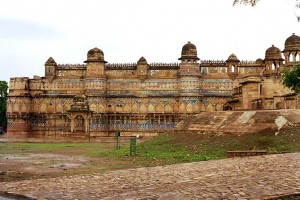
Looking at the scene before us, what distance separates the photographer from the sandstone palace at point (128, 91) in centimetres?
5378

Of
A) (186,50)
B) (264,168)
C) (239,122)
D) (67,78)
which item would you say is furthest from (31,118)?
(264,168)

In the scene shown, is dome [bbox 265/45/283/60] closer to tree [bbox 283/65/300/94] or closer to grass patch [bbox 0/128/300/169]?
Result: grass patch [bbox 0/128/300/169]

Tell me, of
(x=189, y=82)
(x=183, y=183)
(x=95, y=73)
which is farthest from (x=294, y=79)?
(x=95, y=73)

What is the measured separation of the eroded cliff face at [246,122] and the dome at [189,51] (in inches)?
1201

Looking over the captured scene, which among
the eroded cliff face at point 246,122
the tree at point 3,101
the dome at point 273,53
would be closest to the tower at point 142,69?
the dome at point 273,53

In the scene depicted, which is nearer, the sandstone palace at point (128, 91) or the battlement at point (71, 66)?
the sandstone palace at point (128, 91)

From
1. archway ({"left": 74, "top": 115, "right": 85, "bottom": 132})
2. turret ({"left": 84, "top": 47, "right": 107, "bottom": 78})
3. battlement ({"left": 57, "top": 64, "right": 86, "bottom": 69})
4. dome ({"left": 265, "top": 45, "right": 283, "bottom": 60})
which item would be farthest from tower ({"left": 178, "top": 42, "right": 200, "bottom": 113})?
battlement ({"left": 57, "top": 64, "right": 86, "bottom": 69})

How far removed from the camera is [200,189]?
9578 millimetres

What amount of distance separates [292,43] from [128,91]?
21.2 m

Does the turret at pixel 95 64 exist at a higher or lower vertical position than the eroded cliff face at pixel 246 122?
higher

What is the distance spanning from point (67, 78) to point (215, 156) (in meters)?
40.5

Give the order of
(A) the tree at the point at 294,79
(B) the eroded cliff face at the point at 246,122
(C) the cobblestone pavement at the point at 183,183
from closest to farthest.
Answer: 1. (C) the cobblestone pavement at the point at 183,183
2. (A) the tree at the point at 294,79
3. (B) the eroded cliff face at the point at 246,122

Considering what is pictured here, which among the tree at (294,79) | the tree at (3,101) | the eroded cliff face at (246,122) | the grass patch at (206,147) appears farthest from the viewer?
the tree at (3,101)

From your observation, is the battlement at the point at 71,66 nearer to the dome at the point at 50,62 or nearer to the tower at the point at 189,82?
the dome at the point at 50,62
